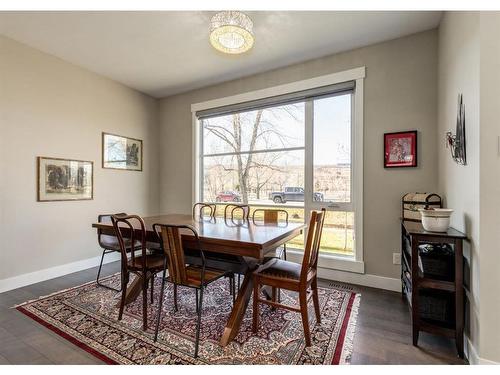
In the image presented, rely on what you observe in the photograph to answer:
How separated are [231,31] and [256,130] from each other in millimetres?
1807

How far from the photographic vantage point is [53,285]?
2988 millimetres

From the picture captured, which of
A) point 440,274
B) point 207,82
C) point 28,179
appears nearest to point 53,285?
point 28,179

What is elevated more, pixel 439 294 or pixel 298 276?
pixel 298 276

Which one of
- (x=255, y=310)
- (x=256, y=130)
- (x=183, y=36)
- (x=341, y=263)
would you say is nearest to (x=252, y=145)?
(x=256, y=130)

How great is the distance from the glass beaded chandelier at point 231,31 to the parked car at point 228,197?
220 cm

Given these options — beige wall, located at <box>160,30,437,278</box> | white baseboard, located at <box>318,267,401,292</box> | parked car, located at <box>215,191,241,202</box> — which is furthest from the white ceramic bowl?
parked car, located at <box>215,191,241,202</box>

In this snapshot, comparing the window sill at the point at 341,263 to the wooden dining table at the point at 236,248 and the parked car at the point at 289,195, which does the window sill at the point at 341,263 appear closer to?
the parked car at the point at 289,195

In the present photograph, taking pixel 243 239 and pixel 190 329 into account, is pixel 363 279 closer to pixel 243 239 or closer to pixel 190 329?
pixel 243 239

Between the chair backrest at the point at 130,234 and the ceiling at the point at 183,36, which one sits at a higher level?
the ceiling at the point at 183,36

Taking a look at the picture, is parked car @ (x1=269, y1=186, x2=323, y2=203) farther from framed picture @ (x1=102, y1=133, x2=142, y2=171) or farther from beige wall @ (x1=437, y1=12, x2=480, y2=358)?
framed picture @ (x1=102, y1=133, x2=142, y2=171)

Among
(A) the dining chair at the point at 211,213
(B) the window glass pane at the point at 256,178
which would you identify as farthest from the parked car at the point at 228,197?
(A) the dining chair at the point at 211,213

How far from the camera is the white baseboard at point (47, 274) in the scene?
9.34 feet

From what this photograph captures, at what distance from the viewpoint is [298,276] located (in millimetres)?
1926

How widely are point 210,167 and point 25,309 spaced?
9.26 ft
